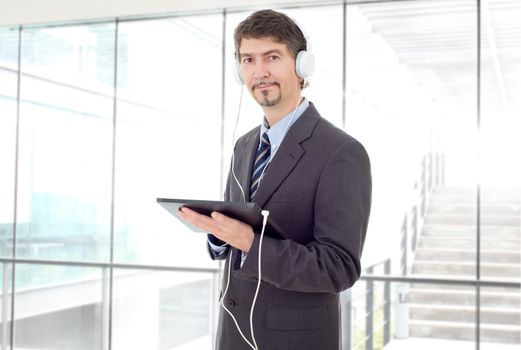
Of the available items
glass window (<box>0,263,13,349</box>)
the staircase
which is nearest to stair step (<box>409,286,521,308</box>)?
the staircase

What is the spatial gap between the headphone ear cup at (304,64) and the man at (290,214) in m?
0.01

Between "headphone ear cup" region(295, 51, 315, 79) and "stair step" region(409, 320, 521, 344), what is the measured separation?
15.6ft

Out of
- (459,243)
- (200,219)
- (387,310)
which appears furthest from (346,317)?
(200,219)

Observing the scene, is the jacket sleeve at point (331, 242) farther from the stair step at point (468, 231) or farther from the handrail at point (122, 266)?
the stair step at point (468, 231)

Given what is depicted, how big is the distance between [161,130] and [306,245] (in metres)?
10.0

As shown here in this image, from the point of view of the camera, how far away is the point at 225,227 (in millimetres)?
1470

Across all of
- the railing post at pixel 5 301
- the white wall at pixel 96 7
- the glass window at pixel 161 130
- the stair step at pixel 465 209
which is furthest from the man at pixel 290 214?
the glass window at pixel 161 130

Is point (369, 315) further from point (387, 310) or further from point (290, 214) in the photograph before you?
point (290, 214)

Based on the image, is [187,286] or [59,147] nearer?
[59,147]

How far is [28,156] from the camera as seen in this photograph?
776cm

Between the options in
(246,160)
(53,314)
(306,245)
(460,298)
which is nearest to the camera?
(306,245)

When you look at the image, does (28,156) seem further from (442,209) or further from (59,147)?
(442,209)

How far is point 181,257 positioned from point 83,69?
20.5ft

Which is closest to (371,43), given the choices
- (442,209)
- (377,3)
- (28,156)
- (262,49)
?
(377,3)
